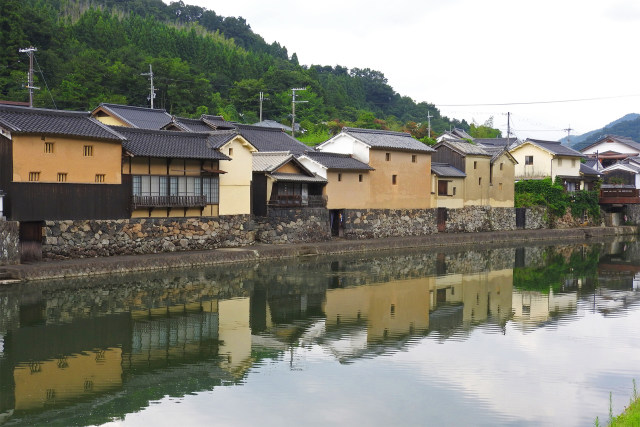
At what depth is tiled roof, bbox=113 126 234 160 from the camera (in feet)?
86.0

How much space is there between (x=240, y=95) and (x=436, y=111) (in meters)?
59.1

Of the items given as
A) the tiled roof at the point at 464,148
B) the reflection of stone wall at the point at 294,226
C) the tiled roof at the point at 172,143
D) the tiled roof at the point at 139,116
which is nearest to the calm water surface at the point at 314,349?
the tiled roof at the point at 172,143

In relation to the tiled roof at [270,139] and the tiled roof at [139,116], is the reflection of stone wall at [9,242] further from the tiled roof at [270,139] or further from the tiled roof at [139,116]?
the tiled roof at [270,139]

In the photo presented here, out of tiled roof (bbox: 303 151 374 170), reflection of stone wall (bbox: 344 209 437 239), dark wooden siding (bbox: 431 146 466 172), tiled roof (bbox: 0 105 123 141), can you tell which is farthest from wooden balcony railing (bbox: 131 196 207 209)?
dark wooden siding (bbox: 431 146 466 172)

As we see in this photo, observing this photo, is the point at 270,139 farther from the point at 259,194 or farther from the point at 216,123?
the point at 259,194

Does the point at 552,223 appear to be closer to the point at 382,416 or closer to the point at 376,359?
the point at 376,359

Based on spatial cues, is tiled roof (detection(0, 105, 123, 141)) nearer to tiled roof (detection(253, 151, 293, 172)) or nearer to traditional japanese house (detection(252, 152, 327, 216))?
tiled roof (detection(253, 151, 293, 172))

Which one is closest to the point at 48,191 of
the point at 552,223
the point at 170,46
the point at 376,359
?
the point at 376,359

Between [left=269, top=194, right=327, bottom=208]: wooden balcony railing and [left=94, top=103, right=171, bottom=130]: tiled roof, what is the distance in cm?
775

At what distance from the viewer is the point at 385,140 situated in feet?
127

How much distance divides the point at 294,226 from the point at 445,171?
525 inches

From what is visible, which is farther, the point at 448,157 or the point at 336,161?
the point at 448,157

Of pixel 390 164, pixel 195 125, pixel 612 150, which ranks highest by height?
pixel 612 150

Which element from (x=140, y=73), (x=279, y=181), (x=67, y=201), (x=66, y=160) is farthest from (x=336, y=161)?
(x=140, y=73)
